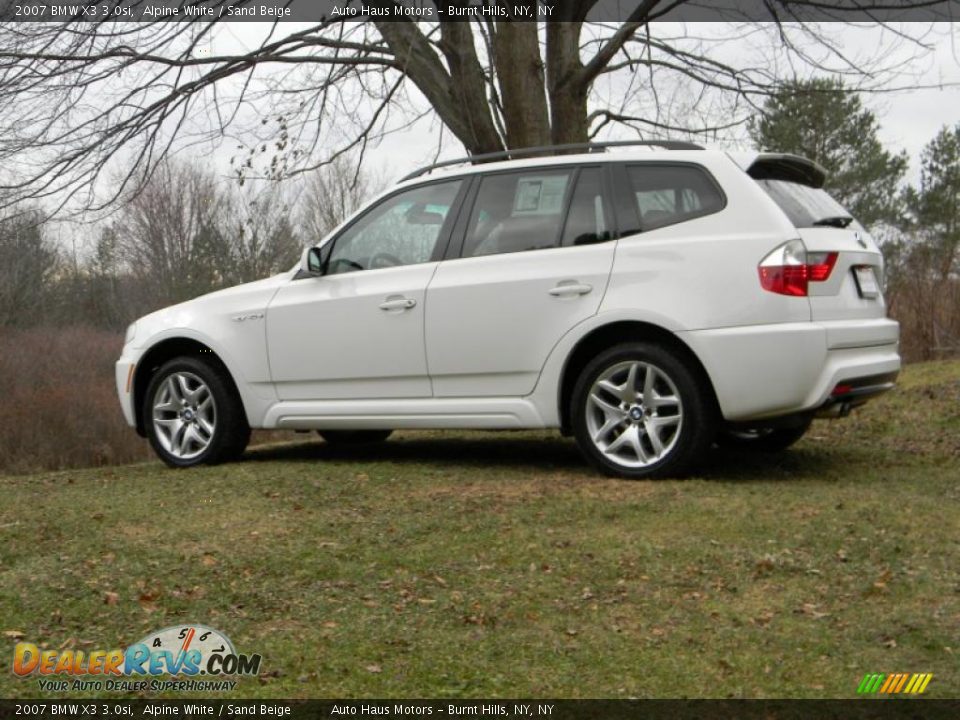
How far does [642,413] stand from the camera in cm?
664

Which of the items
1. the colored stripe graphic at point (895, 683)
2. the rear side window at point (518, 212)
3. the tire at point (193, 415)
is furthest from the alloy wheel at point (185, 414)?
the colored stripe graphic at point (895, 683)

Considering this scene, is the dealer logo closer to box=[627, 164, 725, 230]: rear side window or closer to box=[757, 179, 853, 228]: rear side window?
box=[627, 164, 725, 230]: rear side window

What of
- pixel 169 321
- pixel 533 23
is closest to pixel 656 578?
pixel 169 321

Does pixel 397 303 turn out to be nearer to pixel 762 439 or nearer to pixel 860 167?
pixel 762 439

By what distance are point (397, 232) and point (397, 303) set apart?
22.8 inches

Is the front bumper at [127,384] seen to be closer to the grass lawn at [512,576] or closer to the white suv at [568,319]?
the white suv at [568,319]

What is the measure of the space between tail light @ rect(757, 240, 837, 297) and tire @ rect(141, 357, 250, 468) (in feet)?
12.3

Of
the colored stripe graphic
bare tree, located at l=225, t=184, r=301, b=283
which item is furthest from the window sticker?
bare tree, located at l=225, t=184, r=301, b=283

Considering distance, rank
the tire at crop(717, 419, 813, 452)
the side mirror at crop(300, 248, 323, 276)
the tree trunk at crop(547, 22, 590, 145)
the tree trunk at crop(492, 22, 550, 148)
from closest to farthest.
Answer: the side mirror at crop(300, 248, 323, 276), the tire at crop(717, 419, 813, 452), the tree trunk at crop(492, 22, 550, 148), the tree trunk at crop(547, 22, 590, 145)

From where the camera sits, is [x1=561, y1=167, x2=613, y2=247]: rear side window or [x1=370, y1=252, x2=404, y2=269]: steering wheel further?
[x1=370, y1=252, x2=404, y2=269]: steering wheel

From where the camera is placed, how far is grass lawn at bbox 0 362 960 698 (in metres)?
3.87

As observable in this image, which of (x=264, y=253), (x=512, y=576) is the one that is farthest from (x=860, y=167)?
(x=512, y=576)

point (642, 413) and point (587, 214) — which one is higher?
point (587, 214)

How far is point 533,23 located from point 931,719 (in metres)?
9.52
